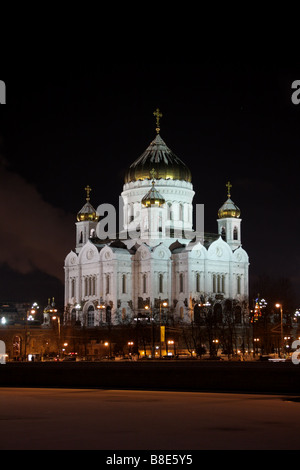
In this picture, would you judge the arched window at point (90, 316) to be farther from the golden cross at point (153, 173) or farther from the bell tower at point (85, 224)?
the golden cross at point (153, 173)

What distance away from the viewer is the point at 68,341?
94750 mm

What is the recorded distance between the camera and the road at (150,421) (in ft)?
65.5

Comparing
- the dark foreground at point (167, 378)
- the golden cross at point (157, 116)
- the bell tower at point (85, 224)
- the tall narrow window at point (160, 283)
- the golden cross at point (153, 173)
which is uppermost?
the golden cross at point (157, 116)

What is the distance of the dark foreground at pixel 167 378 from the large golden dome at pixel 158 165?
71565 mm

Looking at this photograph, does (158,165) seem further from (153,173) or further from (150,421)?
(150,421)

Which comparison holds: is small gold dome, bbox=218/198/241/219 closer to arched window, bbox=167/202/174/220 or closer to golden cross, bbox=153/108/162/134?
arched window, bbox=167/202/174/220

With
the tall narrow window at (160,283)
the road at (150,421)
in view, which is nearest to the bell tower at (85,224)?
the tall narrow window at (160,283)

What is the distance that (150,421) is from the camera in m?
24.2

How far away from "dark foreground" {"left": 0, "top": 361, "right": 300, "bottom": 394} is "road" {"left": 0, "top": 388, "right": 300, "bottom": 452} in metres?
1.32

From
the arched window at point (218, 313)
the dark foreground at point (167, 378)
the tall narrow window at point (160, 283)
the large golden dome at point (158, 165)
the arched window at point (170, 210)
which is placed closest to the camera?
the dark foreground at point (167, 378)

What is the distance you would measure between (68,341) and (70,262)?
764 inches

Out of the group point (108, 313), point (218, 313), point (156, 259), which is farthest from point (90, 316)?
point (218, 313)

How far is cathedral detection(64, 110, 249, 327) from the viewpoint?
336ft
